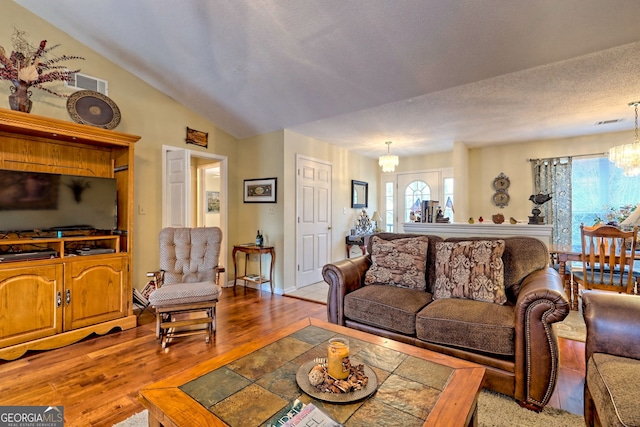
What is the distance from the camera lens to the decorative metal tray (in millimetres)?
1104

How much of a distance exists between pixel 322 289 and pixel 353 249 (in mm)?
1744

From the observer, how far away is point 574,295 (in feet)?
10.8

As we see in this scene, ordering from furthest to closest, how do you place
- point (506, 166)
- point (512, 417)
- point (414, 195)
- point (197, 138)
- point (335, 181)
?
point (414, 195), point (335, 181), point (506, 166), point (197, 138), point (512, 417)

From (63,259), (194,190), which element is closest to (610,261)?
(63,259)

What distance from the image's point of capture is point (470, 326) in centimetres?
185

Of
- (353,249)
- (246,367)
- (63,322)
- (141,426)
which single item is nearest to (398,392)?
(246,367)

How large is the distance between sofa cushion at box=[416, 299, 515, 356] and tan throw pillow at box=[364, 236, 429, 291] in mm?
447

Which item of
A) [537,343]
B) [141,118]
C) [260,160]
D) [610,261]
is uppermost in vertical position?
[141,118]

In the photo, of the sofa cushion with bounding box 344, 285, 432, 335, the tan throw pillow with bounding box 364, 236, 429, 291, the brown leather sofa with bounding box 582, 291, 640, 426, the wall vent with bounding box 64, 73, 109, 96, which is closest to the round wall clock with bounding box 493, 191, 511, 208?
the tan throw pillow with bounding box 364, 236, 429, 291

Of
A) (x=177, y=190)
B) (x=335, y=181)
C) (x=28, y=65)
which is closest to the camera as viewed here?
(x=28, y=65)

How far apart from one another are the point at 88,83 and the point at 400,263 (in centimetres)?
381

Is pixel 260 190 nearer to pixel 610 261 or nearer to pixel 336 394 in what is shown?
pixel 336 394

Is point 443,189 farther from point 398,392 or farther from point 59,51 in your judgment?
point 59,51

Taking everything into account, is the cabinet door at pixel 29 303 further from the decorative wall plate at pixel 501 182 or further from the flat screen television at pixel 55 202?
the decorative wall plate at pixel 501 182
